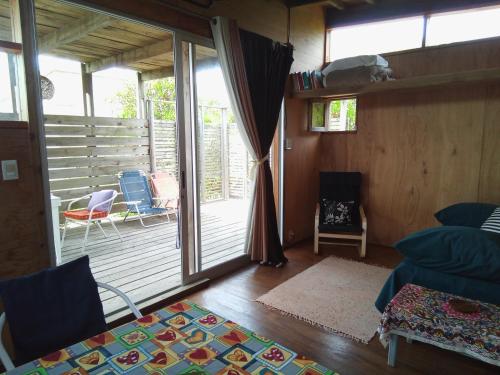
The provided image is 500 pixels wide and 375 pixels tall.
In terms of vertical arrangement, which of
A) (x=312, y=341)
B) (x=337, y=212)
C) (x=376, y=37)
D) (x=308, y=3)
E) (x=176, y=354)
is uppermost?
(x=308, y=3)

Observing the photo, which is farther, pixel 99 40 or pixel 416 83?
pixel 99 40

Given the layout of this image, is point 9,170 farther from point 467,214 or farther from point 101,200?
point 467,214

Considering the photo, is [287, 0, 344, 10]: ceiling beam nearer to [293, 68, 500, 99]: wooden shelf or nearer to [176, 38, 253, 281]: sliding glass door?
[293, 68, 500, 99]: wooden shelf

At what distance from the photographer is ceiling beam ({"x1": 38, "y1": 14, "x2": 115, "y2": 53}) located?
3.29 m

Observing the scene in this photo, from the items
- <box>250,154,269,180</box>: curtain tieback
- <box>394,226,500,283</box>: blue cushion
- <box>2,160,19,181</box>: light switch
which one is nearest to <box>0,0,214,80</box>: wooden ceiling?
<box>2,160,19,181</box>: light switch

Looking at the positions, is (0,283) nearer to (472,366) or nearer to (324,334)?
(324,334)

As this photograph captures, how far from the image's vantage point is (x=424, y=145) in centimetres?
371

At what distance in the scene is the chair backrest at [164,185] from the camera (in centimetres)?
507

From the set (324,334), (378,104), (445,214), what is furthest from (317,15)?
(324,334)

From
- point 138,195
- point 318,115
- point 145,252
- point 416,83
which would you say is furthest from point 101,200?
point 416,83

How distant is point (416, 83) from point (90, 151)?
4.19 metres

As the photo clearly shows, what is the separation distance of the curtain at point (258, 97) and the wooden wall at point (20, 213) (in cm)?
169

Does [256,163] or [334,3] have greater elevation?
[334,3]

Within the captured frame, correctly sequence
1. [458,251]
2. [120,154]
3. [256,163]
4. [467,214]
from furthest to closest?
[120,154] < [256,163] < [467,214] < [458,251]
